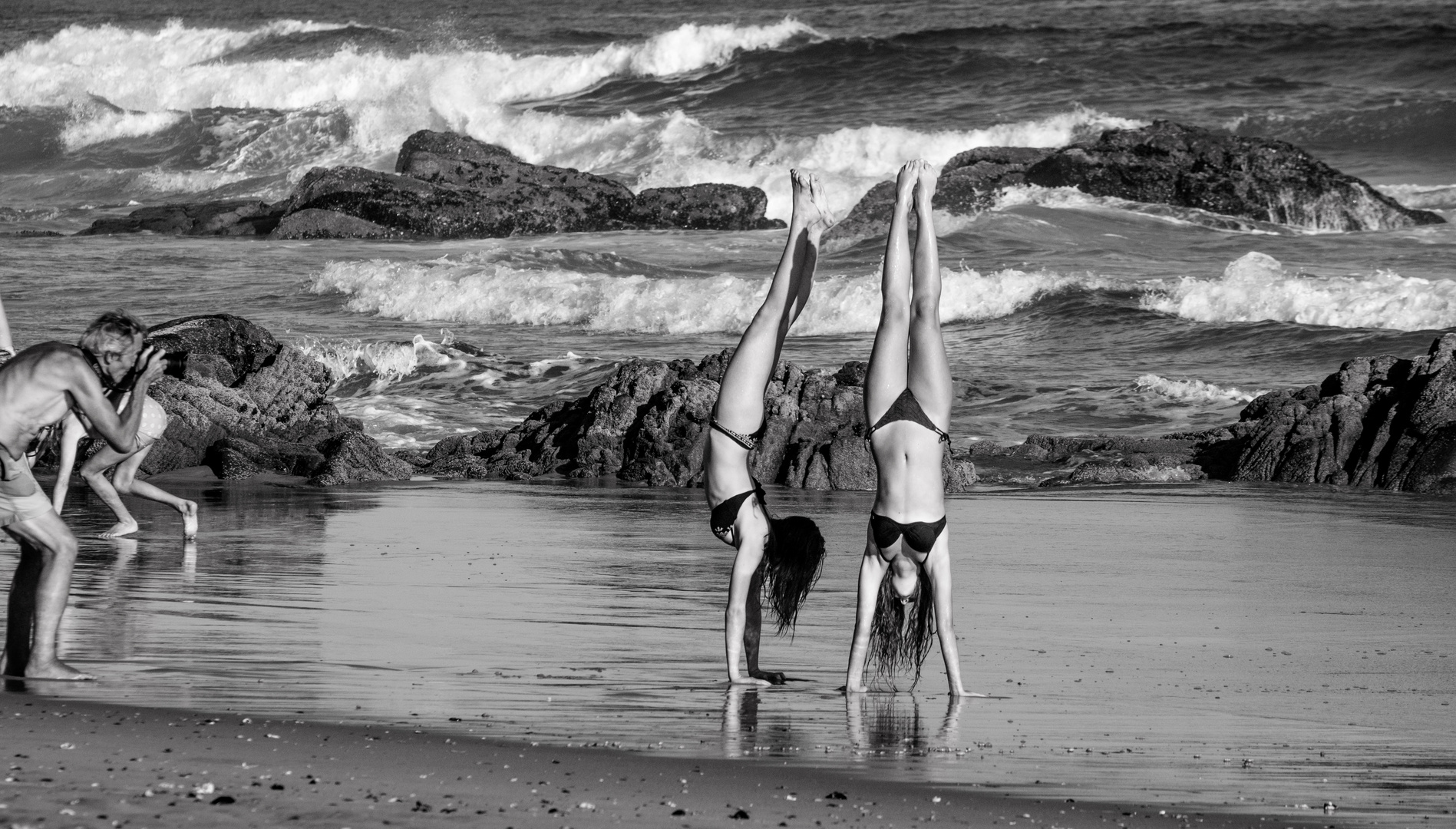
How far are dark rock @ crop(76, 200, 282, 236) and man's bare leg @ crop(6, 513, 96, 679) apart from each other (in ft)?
93.0

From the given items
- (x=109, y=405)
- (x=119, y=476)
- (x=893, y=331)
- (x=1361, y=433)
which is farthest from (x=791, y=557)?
(x=1361, y=433)

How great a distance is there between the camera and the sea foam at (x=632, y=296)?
76.5ft

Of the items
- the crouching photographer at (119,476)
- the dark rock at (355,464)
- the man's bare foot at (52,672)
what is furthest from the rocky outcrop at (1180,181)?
the man's bare foot at (52,672)

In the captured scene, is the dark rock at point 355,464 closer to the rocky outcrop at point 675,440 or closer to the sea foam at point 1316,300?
the rocky outcrop at point 675,440

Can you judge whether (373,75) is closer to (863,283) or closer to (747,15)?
(747,15)

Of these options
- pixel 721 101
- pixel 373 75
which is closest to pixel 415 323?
pixel 721 101

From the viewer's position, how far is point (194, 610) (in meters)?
7.88

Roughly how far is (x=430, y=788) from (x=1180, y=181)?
27481 mm

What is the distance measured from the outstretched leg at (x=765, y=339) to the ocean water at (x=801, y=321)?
104 cm

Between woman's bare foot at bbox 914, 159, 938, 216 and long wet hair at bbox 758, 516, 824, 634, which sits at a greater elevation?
woman's bare foot at bbox 914, 159, 938, 216

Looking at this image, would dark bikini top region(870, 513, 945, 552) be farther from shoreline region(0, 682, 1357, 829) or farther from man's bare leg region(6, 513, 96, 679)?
man's bare leg region(6, 513, 96, 679)

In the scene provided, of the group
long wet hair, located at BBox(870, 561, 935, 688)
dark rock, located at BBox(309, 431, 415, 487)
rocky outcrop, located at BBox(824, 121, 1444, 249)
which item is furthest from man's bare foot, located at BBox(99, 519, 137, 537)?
rocky outcrop, located at BBox(824, 121, 1444, 249)

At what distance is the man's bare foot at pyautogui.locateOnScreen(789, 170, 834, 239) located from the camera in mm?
6840

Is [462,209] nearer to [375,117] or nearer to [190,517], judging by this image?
[375,117]
